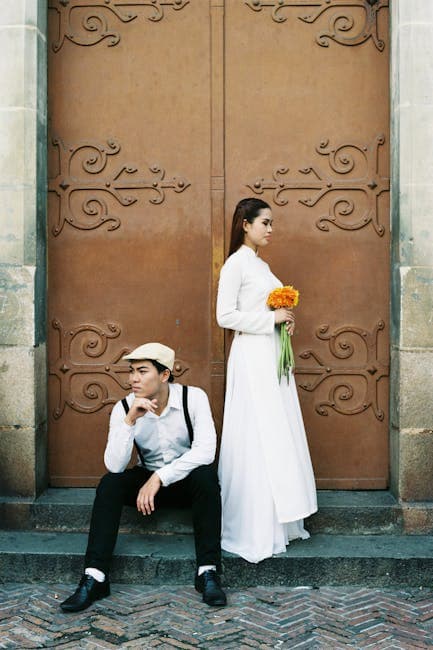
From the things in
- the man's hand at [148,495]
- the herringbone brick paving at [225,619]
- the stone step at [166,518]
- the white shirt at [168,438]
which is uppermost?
the white shirt at [168,438]

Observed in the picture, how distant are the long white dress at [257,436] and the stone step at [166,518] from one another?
11.2 inches

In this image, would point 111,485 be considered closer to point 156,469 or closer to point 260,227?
point 156,469

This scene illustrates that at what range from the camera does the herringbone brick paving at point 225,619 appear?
13.2 feet

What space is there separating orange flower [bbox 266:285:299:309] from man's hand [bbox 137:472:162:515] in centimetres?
128

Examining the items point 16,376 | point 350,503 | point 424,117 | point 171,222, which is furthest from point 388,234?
point 16,376

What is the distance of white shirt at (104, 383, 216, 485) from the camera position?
4707 millimetres

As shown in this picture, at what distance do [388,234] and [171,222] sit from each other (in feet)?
4.95

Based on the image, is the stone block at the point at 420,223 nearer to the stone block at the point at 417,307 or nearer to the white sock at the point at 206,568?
the stone block at the point at 417,307

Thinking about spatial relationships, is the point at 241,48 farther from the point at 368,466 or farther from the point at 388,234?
the point at 368,466

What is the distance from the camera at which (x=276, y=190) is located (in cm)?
561

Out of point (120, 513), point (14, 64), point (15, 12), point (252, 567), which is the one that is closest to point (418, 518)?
point (252, 567)

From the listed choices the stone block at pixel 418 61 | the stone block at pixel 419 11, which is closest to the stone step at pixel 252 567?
the stone block at pixel 418 61

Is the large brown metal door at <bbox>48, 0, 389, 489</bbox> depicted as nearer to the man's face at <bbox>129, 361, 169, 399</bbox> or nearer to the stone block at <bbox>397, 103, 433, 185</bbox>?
the stone block at <bbox>397, 103, 433, 185</bbox>

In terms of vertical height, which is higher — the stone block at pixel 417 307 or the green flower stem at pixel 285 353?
the stone block at pixel 417 307
